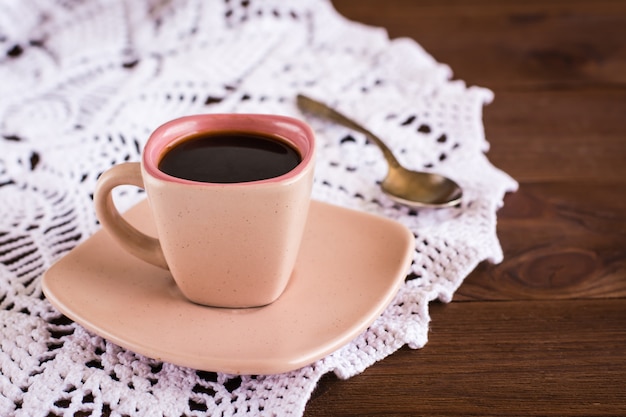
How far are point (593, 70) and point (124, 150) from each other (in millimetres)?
639

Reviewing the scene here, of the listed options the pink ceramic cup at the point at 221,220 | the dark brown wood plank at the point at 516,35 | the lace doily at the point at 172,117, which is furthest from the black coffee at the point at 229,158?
the dark brown wood plank at the point at 516,35

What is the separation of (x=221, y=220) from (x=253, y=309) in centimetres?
9

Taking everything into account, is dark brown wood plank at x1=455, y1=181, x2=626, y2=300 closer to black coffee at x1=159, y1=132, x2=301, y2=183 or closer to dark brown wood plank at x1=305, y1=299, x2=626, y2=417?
dark brown wood plank at x1=305, y1=299, x2=626, y2=417

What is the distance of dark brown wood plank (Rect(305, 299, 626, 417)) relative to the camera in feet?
1.73

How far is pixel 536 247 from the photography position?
0.70 meters

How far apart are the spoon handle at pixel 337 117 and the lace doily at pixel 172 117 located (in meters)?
0.01

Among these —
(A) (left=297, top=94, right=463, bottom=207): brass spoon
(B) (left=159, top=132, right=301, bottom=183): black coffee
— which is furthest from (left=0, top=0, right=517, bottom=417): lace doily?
(B) (left=159, top=132, right=301, bottom=183): black coffee

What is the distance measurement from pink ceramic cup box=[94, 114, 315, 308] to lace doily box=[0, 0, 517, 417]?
7 centimetres

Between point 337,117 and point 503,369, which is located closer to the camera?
point 503,369

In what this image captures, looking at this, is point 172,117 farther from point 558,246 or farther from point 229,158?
point 558,246

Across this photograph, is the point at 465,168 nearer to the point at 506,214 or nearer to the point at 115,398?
the point at 506,214

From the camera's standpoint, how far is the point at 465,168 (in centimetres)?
79

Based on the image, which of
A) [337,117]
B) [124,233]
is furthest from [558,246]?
[124,233]

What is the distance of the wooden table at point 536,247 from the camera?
54 centimetres
